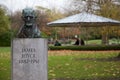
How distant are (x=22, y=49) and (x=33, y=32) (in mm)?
747

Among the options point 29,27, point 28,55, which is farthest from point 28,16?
point 28,55

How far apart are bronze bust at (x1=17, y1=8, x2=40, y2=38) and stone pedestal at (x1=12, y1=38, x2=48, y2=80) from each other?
0.47m

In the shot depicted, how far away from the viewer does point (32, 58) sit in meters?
9.55

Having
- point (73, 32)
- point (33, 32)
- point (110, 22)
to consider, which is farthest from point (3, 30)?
point (33, 32)

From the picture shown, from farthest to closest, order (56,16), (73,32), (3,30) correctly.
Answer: (56,16)
(73,32)
(3,30)

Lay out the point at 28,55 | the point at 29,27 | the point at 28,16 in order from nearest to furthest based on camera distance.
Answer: the point at 28,55 < the point at 29,27 < the point at 28,16

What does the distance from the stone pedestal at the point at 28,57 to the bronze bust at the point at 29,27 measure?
47cm

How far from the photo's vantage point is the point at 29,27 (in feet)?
34.3

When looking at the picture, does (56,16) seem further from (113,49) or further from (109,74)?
(109,74)

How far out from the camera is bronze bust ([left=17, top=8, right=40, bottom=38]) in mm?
10078

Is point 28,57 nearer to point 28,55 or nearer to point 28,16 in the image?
point 28,55

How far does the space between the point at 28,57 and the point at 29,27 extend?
1.20 meters

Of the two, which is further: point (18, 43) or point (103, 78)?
point (103, 78)

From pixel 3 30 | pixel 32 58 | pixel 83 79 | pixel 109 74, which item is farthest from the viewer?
pixel 3 30
